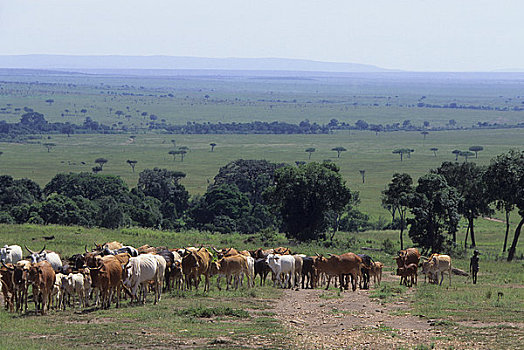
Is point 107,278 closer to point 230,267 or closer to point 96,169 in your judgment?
point 230,267

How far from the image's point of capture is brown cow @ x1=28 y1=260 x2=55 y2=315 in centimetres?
1828

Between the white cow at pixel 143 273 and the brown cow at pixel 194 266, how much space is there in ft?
5.58

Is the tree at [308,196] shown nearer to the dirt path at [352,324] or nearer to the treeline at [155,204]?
the treeline at [155,204]

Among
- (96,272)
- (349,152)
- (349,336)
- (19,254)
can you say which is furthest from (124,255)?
(349,152)

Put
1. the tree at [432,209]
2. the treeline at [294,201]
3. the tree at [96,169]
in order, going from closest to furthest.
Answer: the tree at [432,209] < the treeline at [294,201] < the tree at [96,169]

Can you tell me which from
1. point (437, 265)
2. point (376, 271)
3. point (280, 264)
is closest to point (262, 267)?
point (280, 264)

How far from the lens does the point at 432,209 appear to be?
40.0 meters

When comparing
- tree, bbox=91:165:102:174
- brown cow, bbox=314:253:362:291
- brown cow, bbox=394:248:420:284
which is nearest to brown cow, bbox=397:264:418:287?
brown cow, bbox=394:248:420:284

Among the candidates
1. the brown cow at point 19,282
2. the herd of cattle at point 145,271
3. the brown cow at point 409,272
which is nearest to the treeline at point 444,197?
the herd of cattle at point 145,271

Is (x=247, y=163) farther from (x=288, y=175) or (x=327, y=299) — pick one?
(x=327, y=299)

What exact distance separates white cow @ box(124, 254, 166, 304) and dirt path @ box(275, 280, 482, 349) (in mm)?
3436

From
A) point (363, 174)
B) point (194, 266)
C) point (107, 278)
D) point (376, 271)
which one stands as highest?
point (107, 278)

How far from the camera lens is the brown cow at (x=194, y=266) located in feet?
73.0

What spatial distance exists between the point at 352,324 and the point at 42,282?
773 cm
